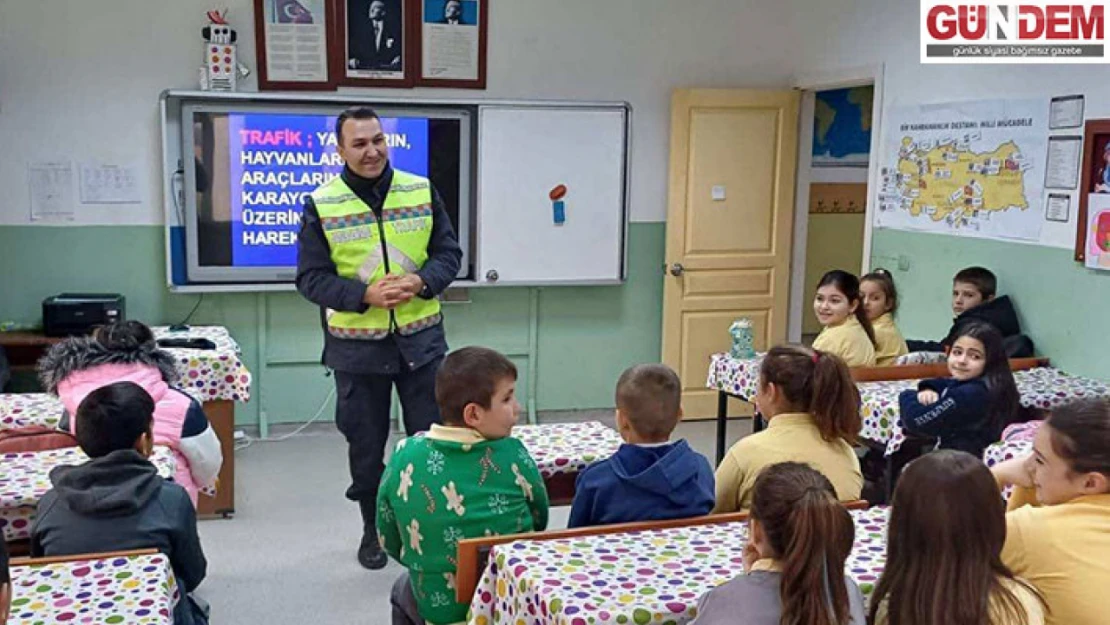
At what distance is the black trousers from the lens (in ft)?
11.1

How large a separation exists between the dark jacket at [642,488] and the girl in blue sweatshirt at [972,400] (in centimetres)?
147

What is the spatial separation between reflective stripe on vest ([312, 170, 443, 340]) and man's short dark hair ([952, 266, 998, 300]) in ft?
7.67

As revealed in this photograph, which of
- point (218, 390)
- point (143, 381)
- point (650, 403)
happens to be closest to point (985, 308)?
point (650, 403)

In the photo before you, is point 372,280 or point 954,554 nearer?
point 954,554

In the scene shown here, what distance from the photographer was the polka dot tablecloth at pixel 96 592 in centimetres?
169

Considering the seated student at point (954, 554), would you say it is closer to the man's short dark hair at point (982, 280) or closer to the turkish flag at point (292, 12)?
the man's short dark hair at point (982, 280)

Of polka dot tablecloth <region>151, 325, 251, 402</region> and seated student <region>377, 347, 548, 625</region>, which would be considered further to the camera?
polka dot tablecloth <region>151, 325, 251, 402</region>

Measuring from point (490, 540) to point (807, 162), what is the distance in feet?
14.4

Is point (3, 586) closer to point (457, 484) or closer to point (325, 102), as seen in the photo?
point (457, 484)

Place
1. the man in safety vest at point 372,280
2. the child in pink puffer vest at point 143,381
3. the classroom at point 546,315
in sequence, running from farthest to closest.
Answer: the man in safety vest at point 372,280 → the child in pink puffer vest at point 143,381 → the classroom at point 546,315

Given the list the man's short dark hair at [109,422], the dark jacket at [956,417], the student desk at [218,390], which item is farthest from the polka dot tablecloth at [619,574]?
the student desk at [218,390]

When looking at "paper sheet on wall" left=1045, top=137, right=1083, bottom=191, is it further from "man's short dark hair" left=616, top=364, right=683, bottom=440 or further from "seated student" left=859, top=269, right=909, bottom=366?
"man's short dark hair" left=616, top=364, right=683, bottom=440

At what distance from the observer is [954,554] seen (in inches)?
61.7

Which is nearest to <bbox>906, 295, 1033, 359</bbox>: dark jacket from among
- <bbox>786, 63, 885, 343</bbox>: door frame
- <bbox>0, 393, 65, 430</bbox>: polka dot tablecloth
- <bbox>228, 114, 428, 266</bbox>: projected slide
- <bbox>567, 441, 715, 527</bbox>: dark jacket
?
<bbox>786, 63, 885, 343</bbox>: door frame
